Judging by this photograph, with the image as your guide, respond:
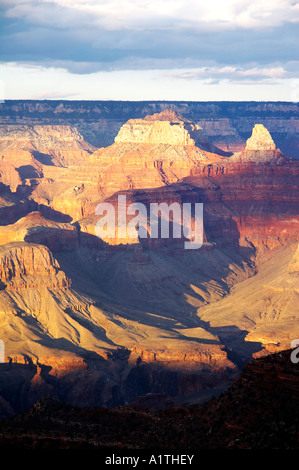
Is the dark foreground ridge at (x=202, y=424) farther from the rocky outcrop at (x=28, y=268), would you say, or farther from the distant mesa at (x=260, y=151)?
the distant mesa at (x=260, y=151)

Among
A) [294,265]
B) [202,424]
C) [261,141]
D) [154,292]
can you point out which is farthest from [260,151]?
[202,424]

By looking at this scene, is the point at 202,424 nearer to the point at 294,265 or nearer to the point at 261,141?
the point at 294,265

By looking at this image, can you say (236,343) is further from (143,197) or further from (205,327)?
(143,197)

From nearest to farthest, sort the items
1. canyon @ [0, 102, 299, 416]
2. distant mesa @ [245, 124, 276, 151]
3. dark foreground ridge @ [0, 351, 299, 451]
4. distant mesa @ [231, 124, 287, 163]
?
dark foreground ridge @ [0, 351, 299, 451]
canyon @ [0, 102, 299, 416]
distant mesa @ [231, 124, 287, 163]
distant mesa @ [245, 124, 276, 151]

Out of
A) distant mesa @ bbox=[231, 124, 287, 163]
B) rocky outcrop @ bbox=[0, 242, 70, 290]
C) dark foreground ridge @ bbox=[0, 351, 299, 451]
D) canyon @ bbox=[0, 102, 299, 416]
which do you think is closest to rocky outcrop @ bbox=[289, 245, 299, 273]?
canyon @ bbox=[0, 102, 299, 416]

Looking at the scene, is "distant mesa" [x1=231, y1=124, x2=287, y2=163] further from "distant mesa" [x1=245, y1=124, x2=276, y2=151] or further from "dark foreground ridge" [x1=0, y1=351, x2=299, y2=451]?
"dark foreground ridge" [x1=0, y1=351, x2=299, y2=451]
